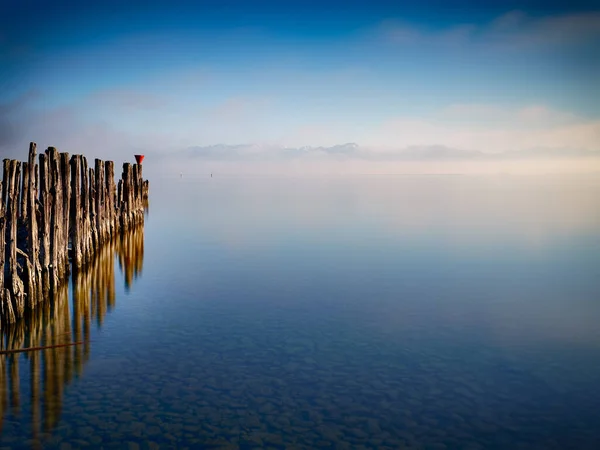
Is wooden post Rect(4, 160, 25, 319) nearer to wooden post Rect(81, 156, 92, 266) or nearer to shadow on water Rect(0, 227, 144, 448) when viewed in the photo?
shadow on water Rect(0, 227, 144, 448)

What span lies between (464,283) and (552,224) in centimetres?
1552

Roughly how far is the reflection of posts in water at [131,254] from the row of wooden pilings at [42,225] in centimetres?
87

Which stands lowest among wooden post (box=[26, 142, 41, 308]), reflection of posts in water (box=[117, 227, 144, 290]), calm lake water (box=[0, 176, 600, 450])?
calm lake water (box=[0, 176, 600, 450])

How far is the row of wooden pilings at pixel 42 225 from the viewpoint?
28.8 ft

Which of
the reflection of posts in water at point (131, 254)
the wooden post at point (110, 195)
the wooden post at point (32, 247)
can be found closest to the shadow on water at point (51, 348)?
the wooden post at point (32, 247)

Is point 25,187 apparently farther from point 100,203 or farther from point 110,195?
point 110,195

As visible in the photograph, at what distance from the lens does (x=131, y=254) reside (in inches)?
660

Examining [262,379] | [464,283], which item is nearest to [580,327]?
[464,283]

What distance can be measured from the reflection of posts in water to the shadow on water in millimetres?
816

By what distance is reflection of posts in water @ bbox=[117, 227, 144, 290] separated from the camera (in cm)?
1389

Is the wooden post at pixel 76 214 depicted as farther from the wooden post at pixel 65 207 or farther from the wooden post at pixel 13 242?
the wooden post at pixel 13 242

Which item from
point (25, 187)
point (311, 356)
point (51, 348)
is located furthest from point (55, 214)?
point (311, 356)

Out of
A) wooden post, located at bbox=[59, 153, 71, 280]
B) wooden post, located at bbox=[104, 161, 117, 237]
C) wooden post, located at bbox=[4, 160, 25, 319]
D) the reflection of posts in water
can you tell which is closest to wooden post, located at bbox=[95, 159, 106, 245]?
wooden post, located at bbox=[104, 161, 117, 237]

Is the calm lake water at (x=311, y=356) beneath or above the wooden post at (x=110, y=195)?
beneath
